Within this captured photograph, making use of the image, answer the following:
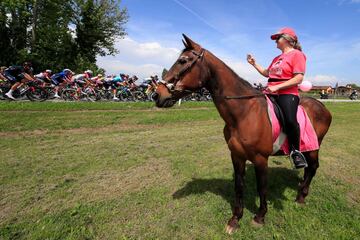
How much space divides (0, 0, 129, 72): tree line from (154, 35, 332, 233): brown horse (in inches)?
1160

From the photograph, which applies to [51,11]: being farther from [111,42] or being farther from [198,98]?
[198,98]

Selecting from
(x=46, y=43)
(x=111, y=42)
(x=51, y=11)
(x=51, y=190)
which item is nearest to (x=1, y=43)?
(x=46, y=43)

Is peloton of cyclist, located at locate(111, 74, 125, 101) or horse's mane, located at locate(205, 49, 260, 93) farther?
peloton of cyclist, located at locate(111, 74, 125, 101)

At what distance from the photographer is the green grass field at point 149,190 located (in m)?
3.77

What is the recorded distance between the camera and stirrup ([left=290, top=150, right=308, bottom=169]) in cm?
395

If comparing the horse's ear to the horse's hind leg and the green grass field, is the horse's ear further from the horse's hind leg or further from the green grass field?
the horse's hind leg

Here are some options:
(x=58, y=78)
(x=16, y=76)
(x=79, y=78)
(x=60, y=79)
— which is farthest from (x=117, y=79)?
(x=16, y=76)

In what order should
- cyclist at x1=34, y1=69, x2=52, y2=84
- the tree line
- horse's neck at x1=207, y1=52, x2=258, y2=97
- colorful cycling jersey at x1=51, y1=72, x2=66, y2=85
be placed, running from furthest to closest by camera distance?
1. the tree line
2. colorful cycling jersey at x1=51, y1=72, x2=66, y2=85
3. cyclist at x1=34, y1=69, x2=52, y2=84
4. horse's neck at x1=207, y1=52, x2=258, y2=97

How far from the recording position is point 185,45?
11.4ft

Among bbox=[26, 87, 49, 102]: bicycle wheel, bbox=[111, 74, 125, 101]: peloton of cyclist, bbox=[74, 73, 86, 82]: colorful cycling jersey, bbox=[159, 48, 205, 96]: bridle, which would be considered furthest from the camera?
bbox=[111, 74, 125, 101]: peloton of cyclist

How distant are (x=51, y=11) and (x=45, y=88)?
21759 mm

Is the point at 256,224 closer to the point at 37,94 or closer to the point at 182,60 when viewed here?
the point at 182,60

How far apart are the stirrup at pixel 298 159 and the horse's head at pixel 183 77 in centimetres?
186

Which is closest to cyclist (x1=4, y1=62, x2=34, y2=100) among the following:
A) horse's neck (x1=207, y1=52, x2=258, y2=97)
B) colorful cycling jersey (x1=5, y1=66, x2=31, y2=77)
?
colorful cycling jersey (x1=5, y1=66, x2=31, y2=77)
